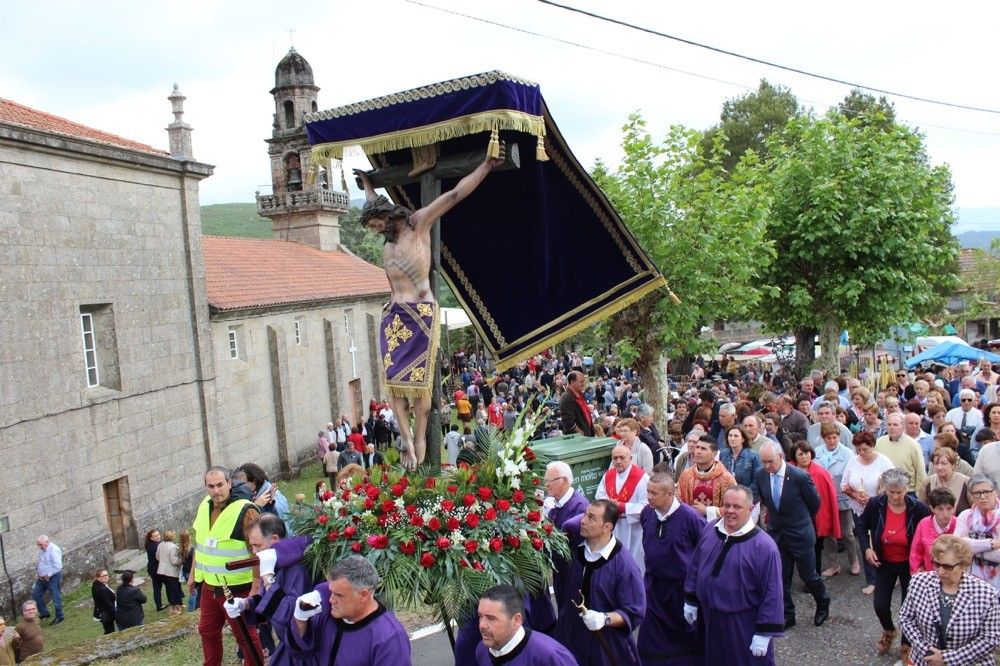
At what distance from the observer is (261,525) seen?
5.85 meters

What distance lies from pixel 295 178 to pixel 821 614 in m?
33.0

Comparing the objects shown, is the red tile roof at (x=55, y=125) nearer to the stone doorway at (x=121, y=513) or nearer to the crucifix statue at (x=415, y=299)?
the stone doorway at (x=121, y=513)

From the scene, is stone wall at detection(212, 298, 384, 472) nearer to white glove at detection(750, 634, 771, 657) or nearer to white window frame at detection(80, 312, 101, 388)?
white window frame at detection(80, 312, 101, 388)

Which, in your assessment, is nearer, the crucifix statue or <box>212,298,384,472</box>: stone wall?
the crucifix statue

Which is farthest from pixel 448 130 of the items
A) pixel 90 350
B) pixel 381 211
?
pixel 90 350

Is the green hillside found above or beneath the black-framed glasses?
above

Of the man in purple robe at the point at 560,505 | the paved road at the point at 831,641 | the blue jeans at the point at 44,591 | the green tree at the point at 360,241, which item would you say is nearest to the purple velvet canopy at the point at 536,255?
the man in purple robe at the point at 560,505

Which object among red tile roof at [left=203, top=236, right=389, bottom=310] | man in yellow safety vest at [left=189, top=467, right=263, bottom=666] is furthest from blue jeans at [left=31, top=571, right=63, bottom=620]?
man in yellow safety vest at [left=189, top=467, right=263, bottom=666]

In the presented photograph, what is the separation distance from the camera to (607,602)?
19.1 ft

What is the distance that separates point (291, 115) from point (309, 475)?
55.2ft

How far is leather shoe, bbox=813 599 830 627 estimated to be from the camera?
26.3 ft

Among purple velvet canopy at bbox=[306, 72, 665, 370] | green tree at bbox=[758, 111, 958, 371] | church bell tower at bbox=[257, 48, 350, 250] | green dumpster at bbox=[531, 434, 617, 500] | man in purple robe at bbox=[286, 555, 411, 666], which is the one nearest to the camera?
man in purple robe at bbox=[286, 555, 411, 666]

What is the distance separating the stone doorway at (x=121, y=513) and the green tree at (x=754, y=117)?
31.3 meters

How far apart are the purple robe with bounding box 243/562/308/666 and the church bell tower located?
101ft
